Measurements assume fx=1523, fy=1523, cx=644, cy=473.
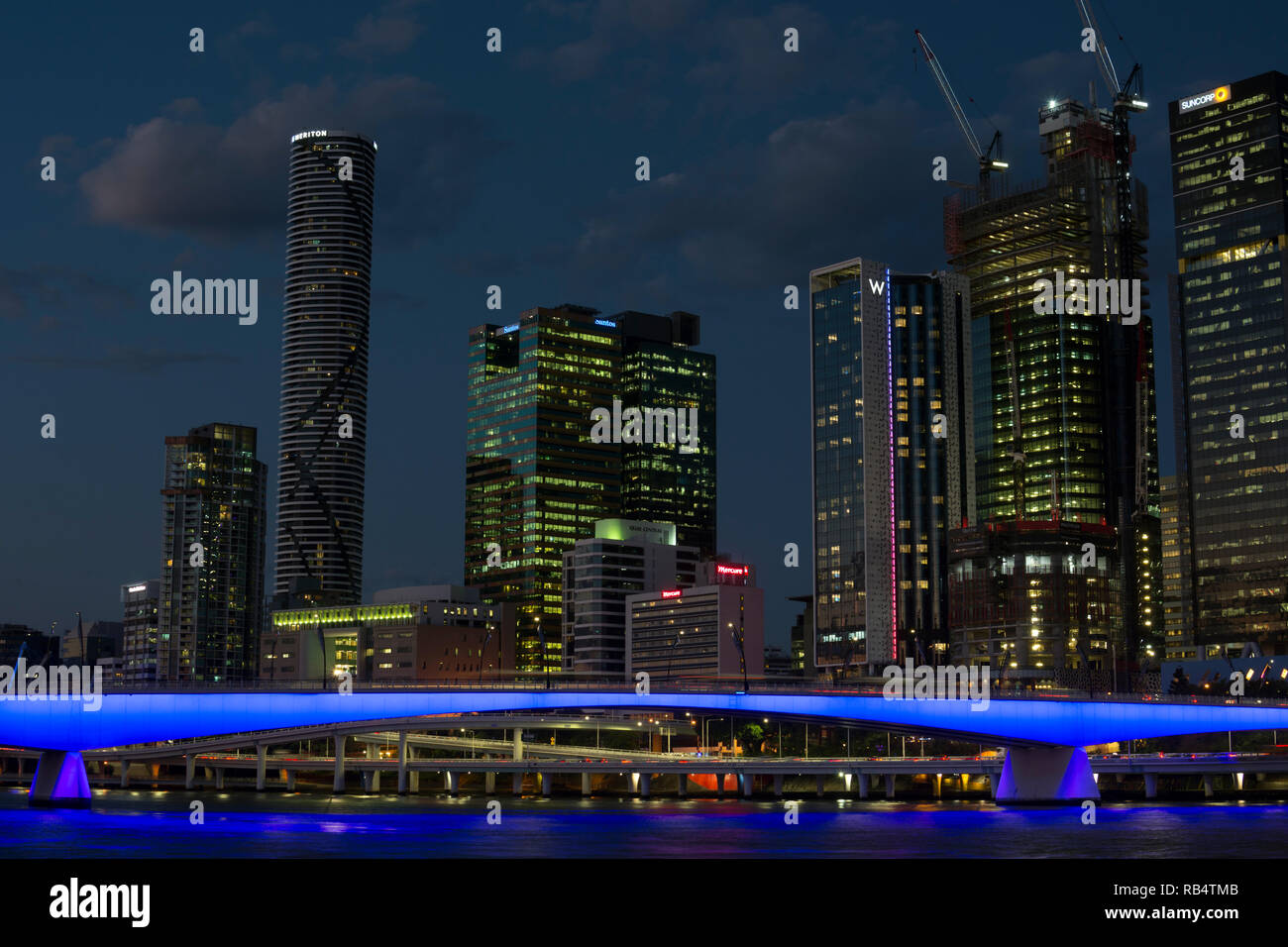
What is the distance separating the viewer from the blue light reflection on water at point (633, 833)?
63.0 meters

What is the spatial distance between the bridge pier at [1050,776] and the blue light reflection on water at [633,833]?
1.58 meters

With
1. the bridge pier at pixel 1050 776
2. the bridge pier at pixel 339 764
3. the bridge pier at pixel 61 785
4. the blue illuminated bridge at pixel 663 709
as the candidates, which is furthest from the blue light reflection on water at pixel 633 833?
the bridge pier at pixel 339 764

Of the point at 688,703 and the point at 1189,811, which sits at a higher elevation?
the point at 688,703

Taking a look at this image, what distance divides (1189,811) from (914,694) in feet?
94.0

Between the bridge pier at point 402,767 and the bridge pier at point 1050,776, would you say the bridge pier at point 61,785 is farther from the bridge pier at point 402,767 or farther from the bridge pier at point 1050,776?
the bridge pier at point 402,767

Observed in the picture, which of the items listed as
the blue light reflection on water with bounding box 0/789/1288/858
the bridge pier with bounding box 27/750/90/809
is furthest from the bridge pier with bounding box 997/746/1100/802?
the bridge pier with bounding box 27/750/90/809

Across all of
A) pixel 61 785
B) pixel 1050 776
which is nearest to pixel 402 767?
pixel 61 785
